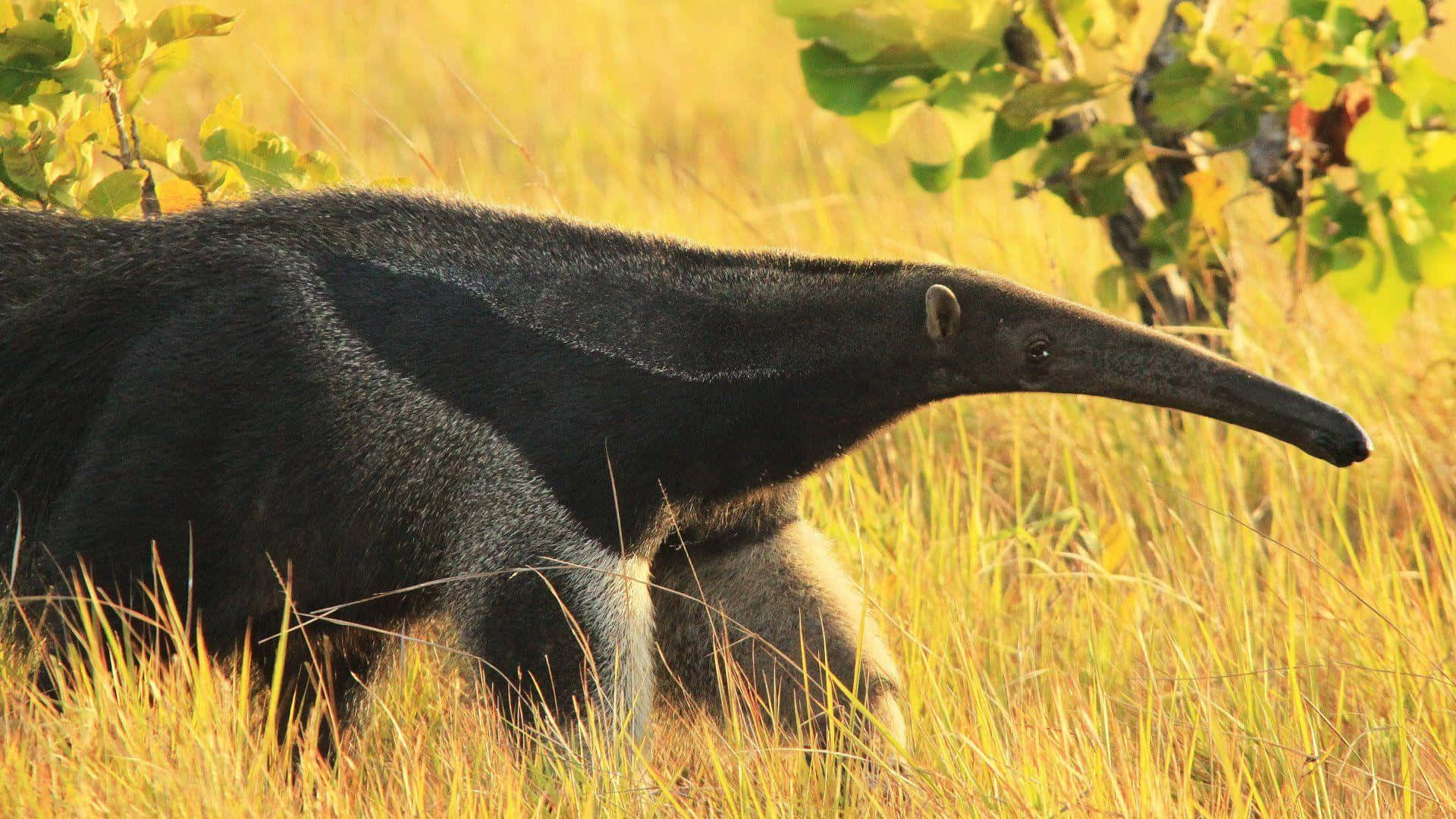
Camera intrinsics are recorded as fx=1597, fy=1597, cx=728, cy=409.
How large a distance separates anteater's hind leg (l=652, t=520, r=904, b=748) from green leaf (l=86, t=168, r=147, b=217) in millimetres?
1994

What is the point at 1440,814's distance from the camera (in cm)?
357

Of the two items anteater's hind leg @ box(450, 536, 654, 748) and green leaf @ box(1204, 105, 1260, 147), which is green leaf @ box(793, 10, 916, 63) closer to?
green leaf @ box(1204, 105, 1260, 147)

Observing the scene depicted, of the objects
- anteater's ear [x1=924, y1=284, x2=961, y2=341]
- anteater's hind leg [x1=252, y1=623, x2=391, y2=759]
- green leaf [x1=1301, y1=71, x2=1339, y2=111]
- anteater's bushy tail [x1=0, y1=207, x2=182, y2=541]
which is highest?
green leaf [x1=1301, y1=71, x2=1339, y2=111]

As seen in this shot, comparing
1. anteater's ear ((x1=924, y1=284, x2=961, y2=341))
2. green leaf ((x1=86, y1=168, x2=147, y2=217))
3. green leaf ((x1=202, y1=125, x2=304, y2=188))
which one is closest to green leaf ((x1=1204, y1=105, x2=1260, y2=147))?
anteater's ear ((x1=924, y1=284, x2=961, y2=341))

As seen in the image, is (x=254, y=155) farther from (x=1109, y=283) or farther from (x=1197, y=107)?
(x=1109, y=283)

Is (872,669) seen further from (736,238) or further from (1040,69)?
(736,238)

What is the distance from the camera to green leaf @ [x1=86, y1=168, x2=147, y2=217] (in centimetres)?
476

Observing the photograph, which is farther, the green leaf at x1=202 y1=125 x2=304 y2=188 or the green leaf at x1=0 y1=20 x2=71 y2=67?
the green leaf at x1=202 y1=125 x2=304 y2=188

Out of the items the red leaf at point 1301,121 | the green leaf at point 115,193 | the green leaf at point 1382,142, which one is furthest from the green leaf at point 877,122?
the green leaf at point 115,193

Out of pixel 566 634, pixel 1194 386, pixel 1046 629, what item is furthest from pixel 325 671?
pixel 1194 386

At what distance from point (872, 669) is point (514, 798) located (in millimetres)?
1233

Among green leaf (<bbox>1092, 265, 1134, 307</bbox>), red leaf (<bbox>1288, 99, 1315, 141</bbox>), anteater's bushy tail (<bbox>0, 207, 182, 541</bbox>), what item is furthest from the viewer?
green leaf (<bbox>1092, 265, 1134, 307</bbox>)

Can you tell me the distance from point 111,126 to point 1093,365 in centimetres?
305

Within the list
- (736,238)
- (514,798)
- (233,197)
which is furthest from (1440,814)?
(736,238)
